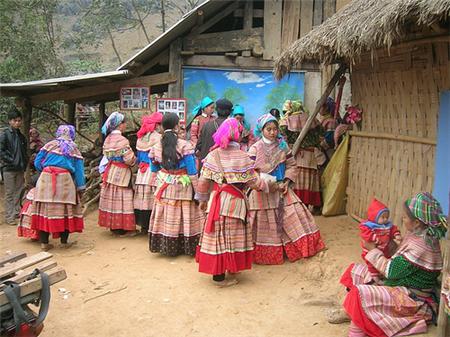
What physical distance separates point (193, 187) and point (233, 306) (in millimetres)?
1773

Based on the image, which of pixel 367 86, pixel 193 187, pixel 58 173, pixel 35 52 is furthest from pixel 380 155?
pixel 35 52

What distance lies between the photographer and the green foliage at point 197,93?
364 inches

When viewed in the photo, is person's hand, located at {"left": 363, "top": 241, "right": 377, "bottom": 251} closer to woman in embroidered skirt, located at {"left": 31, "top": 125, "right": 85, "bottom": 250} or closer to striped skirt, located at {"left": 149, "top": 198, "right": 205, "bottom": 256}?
striped skirt, located at {"left": 149, "top": 198, "right": 205, "bottom": 256}

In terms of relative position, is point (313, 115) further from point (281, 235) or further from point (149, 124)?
point (149, 124)

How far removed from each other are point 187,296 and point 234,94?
538 centimetres

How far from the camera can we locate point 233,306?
459cm

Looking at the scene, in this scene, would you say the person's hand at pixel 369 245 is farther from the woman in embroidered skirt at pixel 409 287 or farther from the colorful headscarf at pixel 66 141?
the colorful headscarf at pixel 66 141

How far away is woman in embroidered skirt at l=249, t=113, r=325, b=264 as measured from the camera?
5.52 m

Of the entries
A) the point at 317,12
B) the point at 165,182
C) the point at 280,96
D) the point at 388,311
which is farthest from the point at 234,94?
the point at 388,311

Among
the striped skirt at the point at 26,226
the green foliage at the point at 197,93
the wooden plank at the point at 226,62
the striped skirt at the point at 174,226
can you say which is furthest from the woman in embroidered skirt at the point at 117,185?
the wooden plank at the point at 226,62

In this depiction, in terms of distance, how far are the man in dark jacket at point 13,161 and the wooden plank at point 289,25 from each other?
5.13 meters

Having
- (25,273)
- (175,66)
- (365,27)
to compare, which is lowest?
(25,273)

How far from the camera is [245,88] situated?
30.8 ft

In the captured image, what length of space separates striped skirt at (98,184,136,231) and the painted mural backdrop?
289 cm
